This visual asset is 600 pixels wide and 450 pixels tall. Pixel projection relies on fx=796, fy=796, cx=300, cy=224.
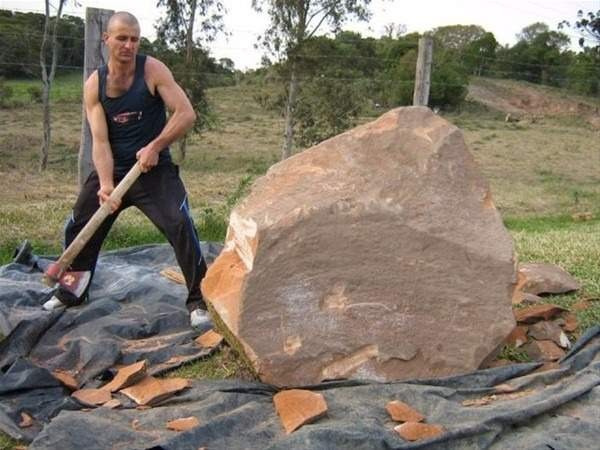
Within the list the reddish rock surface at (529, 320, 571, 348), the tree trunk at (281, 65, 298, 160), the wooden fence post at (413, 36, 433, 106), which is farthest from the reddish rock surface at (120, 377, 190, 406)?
the tree trunk at (281, 65, 298, 160)

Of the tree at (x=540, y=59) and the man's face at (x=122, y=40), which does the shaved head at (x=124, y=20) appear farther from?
the tree at (x=540, y=59)

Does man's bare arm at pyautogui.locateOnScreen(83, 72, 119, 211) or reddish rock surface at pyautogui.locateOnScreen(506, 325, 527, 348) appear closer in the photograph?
reddish rock surface at pyautogui.locateOnScreen(506, 325, 527, 348)

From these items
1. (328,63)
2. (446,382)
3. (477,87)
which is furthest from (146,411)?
(477,87)

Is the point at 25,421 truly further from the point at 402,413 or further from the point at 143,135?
the point at 143,135

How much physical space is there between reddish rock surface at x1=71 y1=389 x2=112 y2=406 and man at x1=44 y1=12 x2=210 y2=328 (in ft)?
3.16

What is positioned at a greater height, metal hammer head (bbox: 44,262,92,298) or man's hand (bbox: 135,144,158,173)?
man's hand (bbox: 135,144,158,173)

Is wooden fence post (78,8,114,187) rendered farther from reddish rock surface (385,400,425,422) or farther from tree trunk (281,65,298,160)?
tree trunk (281,65,298,160)

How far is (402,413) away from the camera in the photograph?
3510mm

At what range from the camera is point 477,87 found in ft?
105

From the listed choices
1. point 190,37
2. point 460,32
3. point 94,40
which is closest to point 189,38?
point 190,37

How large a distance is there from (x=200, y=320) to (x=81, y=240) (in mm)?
884

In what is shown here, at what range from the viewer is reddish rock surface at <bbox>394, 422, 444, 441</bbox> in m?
3.31

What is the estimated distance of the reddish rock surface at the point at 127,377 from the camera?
395 centimetres

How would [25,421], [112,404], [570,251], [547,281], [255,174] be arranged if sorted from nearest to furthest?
1. [25,421]
2. [112,404]
3. [547,281]
4. [570,251]
5. [255,174]
